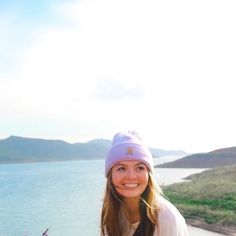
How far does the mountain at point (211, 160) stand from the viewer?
102 metres

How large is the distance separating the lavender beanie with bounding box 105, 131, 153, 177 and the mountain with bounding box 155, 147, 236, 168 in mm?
93510

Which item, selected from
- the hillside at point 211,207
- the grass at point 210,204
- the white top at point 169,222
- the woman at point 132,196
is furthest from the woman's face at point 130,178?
the grass at point 210,204

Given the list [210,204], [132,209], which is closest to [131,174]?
[132,209]

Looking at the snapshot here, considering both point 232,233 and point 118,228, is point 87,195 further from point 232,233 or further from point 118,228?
point 118,228

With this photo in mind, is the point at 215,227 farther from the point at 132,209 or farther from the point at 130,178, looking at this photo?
the point at 130,178

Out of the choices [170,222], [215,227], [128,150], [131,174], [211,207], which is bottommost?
[215,227]

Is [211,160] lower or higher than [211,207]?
higher

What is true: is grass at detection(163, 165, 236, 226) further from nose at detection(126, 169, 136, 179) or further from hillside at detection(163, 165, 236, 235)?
nose at detection(126, 169, 136, 179)

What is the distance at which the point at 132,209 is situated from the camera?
251cm

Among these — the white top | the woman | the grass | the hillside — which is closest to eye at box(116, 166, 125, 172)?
the woman

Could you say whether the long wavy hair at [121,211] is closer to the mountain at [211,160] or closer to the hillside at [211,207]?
the hillside at [211,207]

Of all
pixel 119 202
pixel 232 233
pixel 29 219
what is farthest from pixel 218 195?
pixel 119 202

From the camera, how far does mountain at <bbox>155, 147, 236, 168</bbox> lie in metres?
102

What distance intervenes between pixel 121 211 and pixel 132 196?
0.43ft
